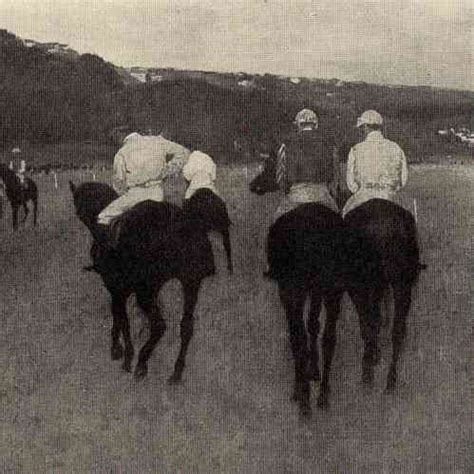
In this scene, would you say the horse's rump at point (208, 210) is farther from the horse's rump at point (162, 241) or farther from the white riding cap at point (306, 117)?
the white riding cap at point (306, 117)

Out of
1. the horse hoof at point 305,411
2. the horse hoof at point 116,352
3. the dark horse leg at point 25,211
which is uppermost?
the dark horse leg at point 25,211

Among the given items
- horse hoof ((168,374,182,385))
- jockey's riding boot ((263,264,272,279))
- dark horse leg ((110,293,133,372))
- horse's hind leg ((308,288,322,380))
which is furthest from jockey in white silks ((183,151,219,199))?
horse hoof ((168,374,182,385))

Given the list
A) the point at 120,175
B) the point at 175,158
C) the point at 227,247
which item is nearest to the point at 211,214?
the point at 227,247

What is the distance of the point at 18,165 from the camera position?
343cm

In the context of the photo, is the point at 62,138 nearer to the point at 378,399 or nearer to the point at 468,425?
the point at 378,399

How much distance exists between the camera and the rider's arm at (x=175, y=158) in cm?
333

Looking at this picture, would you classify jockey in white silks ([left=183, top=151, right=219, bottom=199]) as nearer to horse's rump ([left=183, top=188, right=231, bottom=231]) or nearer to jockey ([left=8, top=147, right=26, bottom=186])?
horse's rump ([left=183, top=188, right=231, bottom=231])

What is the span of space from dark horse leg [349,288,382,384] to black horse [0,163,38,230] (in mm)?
1266

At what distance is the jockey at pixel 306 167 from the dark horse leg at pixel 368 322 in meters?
0.34

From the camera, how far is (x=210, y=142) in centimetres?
339

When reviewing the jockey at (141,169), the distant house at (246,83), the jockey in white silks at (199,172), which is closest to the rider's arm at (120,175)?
the jockey at (141,169)

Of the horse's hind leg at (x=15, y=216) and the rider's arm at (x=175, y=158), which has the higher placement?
the rider's arm at (x=175, y=158)

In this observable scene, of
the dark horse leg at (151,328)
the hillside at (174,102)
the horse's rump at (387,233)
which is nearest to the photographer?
the horse's rump at (387,233)

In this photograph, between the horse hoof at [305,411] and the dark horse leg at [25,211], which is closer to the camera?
the horse hoof at [305,411]
